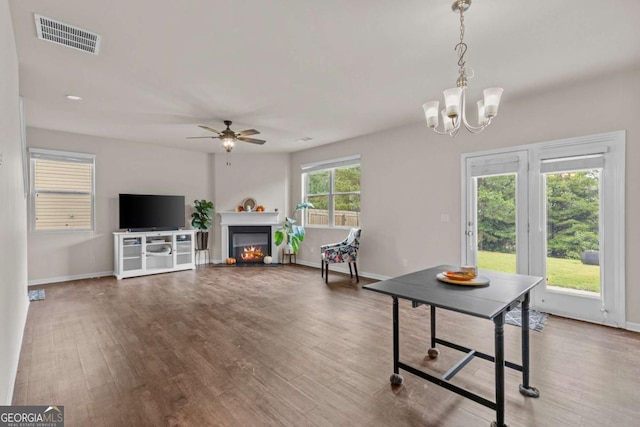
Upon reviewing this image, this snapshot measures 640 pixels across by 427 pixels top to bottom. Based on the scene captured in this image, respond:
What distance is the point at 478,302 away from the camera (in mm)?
1740

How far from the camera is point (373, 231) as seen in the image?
18.7ft

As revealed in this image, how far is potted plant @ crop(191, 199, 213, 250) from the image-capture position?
679 centimetres

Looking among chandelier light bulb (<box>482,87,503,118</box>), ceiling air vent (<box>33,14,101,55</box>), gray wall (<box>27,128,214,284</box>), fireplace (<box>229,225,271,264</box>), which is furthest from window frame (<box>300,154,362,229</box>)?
ceiling air vent (<box>33,14,101,55</box>)

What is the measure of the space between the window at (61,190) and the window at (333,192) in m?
4.34

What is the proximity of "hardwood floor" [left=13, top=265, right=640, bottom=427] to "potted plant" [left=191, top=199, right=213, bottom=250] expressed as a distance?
2.74 m

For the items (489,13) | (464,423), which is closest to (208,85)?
(489,13)

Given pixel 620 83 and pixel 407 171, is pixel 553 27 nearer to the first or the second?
pixel 620 83

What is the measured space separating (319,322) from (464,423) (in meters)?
1.86

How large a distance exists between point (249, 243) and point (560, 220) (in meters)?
6.01

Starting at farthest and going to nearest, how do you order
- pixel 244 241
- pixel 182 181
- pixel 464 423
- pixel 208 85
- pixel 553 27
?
pixel 244 241, pixel 182 181, pixel 208 85, pixel 553 27, pixel 464 423

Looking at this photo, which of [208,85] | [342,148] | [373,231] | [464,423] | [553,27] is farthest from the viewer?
[342,148]

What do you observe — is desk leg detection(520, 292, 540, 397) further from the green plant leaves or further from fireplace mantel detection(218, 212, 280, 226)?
the green plant leaves

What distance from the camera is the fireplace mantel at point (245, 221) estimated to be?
721cm

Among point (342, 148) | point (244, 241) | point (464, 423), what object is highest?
point (342, 148)
